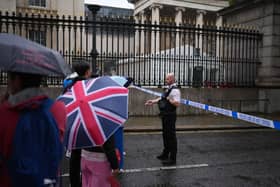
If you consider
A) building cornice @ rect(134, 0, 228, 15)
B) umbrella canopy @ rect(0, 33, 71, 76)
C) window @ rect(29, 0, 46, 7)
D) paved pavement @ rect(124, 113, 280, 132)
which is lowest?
paved pavement @ rect(124, 113, 280, 132)

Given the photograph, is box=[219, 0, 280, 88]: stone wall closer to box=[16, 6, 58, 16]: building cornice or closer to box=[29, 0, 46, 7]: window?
box=[16, 6, 58, 16]: building cornice

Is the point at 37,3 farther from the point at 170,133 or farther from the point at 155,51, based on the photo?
the point at 170,133

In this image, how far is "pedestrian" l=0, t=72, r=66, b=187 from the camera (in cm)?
202

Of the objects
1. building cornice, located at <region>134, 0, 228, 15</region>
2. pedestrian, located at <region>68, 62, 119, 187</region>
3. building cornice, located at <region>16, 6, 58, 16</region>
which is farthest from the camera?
building cornice, located at <region>134, 0, 228, 15</region>

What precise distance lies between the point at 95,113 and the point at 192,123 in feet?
30.2

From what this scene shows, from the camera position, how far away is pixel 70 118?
297cm

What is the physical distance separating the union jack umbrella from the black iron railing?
923cm

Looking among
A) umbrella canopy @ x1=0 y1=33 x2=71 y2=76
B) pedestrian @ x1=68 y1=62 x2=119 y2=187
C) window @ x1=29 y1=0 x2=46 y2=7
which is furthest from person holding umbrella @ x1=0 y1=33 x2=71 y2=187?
window @ x1=29 y1=0 x2=46 y2=7

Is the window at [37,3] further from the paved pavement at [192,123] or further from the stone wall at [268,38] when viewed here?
the paved pavement at [192,123]

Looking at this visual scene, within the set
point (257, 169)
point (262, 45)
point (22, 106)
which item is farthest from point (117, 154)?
point (262, 45)

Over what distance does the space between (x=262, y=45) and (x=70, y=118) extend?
14300mm

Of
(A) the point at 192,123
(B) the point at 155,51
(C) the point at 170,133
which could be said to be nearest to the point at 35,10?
(B) the point at 155,51

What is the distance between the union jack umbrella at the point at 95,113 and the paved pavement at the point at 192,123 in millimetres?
7349

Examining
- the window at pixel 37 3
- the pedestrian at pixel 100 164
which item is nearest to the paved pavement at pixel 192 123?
the pedestrian at pixel 100 164
